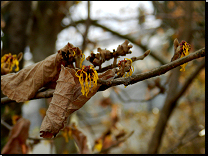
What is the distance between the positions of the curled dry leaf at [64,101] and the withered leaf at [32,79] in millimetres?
95

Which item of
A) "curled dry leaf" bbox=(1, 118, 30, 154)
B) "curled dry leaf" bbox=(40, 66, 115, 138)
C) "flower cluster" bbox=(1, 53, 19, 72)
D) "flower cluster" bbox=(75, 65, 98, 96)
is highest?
"flower cluster" bbox=(1, 53, 19, 72)

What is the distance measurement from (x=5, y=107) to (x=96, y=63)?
1111 mm

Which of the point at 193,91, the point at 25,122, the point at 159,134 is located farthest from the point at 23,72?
the point at 193,91

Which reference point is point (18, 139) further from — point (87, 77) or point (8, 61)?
A: point (87, 77)

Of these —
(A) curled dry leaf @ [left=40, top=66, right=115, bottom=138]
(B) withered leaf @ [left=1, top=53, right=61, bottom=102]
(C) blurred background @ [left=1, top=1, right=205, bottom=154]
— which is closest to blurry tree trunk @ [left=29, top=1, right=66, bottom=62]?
(C) blurred background @ [left=1, top=1, right=205, bottom=154]

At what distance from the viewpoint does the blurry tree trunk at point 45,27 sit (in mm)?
2262

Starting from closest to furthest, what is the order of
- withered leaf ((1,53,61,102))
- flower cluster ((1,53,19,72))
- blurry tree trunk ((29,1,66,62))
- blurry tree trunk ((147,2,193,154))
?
withered leaf ((1,53,61,102)), flower cluster ((1,53,19,72)), blurry tree trunk ((147,2,193,154)), blurry tree trunk ((29,1,66,62))

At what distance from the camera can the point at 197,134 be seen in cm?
135

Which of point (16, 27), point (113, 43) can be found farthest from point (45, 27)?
point (113, 43)

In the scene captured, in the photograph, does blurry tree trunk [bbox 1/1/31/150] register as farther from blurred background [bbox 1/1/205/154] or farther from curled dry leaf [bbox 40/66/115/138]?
curled dry leaf [bbox 40/66/115/138]

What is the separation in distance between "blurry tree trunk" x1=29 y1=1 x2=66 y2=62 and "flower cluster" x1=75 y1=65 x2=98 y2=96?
1808 millimetres

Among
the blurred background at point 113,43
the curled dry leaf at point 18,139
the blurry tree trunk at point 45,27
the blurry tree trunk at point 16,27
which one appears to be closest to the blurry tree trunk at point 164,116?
the blurred background at point 113,43

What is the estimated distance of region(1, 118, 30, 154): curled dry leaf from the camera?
0.87 m

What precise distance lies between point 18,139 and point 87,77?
59cm
